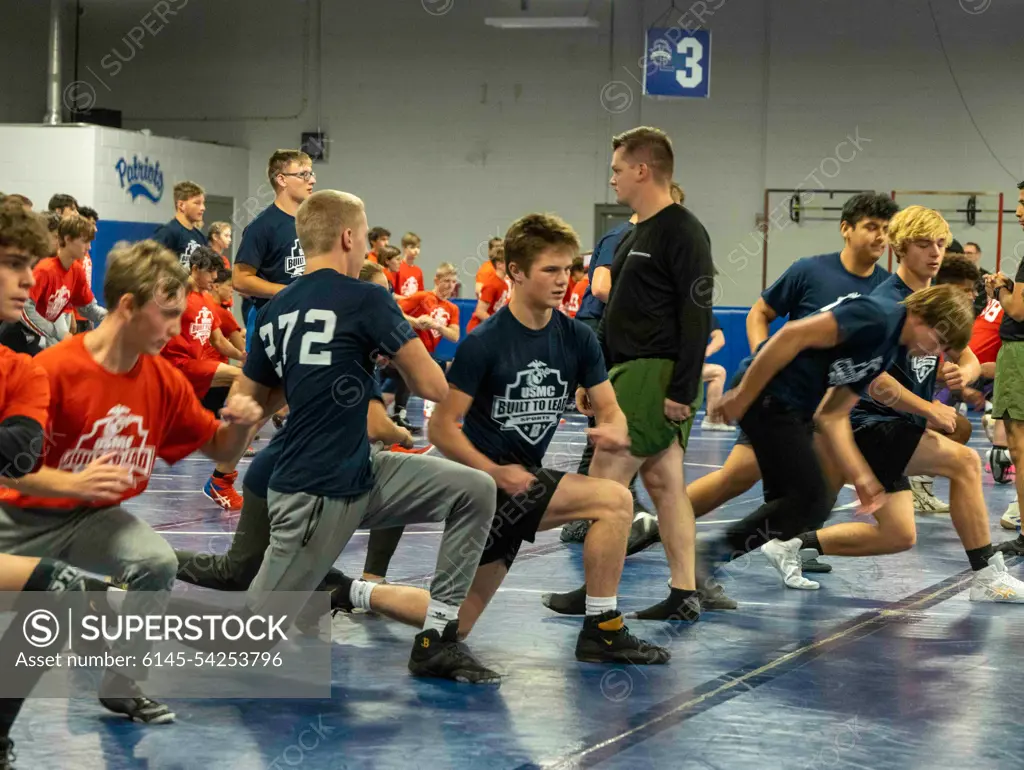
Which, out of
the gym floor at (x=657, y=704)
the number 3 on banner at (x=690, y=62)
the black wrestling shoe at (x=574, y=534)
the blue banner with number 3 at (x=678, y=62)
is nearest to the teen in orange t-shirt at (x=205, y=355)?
the black wrestling shoe at (x=574, y=534)

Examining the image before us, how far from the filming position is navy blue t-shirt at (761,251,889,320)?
22.4ft

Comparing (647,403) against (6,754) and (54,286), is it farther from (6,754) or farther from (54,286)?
(54,286)

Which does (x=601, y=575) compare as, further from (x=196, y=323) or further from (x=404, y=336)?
(x=196, y=323)

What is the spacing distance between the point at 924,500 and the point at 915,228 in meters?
3.62

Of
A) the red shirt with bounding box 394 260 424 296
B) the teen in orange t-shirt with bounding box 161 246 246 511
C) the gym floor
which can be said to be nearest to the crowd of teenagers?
the gym floor

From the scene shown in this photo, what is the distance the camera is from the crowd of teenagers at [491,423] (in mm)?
4184

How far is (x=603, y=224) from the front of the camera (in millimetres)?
22766

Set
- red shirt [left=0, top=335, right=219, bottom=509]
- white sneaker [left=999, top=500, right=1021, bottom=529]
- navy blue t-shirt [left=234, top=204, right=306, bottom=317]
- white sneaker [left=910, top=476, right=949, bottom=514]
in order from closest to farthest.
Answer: red shirt [left=0, top=335, right=219, bottom=509], navy blue t-shirt [left=234, top=204, right=306, bottom=317], white sneaker [left=999, top=500, right=1021, bottom=529], white sneaker [left=910, top=476, right=949, bottom=514]

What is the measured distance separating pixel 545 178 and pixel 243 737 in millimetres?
19279

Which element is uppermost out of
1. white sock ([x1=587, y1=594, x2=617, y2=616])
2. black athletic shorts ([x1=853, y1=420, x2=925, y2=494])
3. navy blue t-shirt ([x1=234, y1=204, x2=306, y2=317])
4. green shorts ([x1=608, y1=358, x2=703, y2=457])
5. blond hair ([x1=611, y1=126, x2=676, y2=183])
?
blond hair ([x1=611, y1=126, x2=676, y2=183])

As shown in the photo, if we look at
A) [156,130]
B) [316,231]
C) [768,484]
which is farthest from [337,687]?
[156,130]

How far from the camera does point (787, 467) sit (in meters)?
5.97

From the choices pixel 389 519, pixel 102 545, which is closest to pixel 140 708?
pixel 102 545

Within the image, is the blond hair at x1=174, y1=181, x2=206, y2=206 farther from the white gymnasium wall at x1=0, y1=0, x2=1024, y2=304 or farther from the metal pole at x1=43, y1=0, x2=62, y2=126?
the white gymnasium wall at x1=0, y1=0, x2=1024, y2=304
